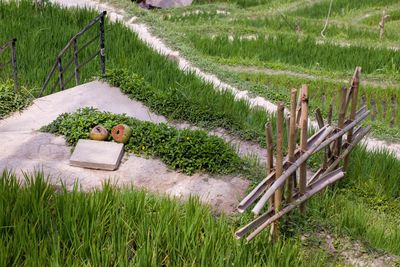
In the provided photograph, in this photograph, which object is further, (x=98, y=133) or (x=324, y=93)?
(x=324, y=93)

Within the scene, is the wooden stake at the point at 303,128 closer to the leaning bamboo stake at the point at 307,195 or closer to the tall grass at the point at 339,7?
the leaning bamboo stake at the point at 307,195

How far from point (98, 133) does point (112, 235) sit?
8.97 ft

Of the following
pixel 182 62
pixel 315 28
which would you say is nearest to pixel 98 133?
pixel 182 62

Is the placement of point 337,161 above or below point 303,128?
below

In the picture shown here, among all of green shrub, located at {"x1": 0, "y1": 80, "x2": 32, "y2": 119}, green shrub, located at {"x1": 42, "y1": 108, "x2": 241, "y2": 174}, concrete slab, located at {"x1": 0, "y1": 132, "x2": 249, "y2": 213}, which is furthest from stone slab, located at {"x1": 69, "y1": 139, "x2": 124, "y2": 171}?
green shrub, located at {"x1": 0, "y1": 80, "x2": 32, "y2": 119}

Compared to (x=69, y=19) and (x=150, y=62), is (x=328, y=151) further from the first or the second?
(x=69, y=19)

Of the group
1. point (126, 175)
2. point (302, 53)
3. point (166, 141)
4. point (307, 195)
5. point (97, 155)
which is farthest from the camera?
point (302, 53)

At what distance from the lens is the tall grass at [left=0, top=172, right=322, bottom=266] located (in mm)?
3426

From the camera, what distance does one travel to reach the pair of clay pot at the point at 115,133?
620cm

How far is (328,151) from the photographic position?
530cm

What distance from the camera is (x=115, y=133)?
6.24 metres

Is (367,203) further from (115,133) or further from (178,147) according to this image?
(115,133)

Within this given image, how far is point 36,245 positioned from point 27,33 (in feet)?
24.8

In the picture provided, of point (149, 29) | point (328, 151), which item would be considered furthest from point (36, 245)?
point (149, 29)
